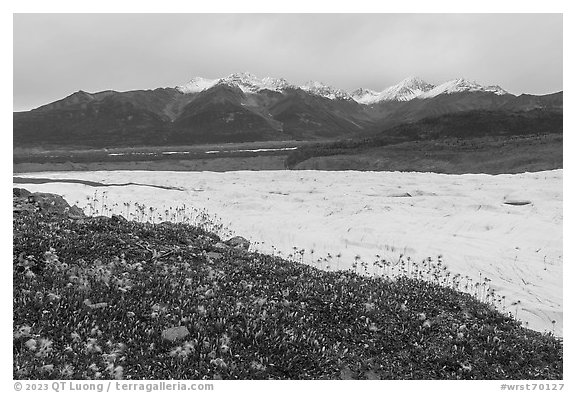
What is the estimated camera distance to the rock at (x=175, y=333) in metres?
7.36

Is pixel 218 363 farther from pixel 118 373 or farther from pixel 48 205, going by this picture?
pixel 48 205

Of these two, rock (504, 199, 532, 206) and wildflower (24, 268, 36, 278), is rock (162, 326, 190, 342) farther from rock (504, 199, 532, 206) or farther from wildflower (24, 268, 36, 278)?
rock (504, 199, 532, 206)

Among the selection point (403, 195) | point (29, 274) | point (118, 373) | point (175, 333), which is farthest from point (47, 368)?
point (403, 195)


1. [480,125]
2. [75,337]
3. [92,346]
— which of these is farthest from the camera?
[480,125]

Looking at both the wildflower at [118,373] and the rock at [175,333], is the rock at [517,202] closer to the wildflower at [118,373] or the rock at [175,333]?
the rock at [175,333]

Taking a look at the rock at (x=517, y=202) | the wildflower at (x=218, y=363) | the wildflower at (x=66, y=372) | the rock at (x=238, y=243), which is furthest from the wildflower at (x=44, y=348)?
the rock at (x=517, y=202)

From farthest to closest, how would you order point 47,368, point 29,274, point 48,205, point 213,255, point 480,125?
point 480,125
point 48,205
point 213,255
point 29,274
point 47,368

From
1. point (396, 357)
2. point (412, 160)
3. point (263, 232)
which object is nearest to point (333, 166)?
point (412, 160)

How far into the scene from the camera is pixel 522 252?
18.9m

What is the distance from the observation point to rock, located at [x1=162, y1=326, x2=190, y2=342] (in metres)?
7.36

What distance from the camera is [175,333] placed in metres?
7.49

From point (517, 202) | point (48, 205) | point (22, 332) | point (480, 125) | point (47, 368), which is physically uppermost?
point (480, 125)
